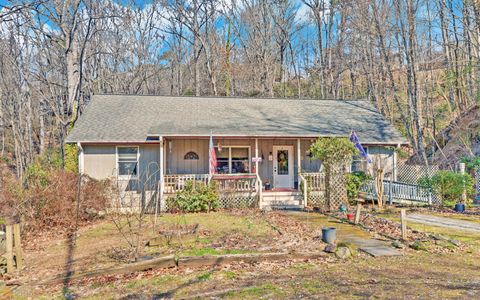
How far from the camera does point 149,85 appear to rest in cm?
3281

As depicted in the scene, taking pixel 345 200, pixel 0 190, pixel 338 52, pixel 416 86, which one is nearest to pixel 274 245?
pixel 345 200

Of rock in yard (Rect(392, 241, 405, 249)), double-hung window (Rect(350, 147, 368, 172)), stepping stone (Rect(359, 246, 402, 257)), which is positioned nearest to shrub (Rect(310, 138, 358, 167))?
double-hung window (Rect(350, 147, 368, 172))

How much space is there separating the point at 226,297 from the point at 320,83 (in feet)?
93.9

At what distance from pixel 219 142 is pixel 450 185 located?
9766mm

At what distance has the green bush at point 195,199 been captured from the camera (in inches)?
514

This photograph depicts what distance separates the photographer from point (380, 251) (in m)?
7.14

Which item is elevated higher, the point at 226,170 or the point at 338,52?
the point at 338,52

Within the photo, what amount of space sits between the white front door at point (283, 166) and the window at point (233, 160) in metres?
1.39

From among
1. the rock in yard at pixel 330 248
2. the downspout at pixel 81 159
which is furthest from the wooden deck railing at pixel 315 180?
the downspout at pixel 81 159

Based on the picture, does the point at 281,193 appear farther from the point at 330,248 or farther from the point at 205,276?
the point at 205,276

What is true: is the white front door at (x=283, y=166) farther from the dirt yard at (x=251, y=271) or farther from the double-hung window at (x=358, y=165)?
the dirt yard at (x=251, y=271)

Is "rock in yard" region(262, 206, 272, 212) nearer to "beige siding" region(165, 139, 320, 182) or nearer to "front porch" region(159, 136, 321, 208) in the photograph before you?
"front porch" region(159, 136, 321, 208)

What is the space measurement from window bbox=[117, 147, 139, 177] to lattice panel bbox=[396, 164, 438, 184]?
11.8m

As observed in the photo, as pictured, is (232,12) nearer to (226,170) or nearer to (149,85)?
(149,85)
